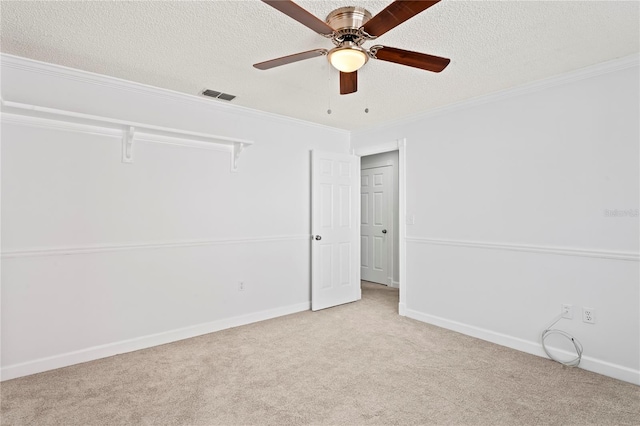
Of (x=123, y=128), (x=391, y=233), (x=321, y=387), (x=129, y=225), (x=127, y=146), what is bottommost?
(x=321, y=387)

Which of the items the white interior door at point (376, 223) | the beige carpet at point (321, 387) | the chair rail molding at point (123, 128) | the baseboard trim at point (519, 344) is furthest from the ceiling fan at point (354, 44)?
the white interior door at point (376, 223)

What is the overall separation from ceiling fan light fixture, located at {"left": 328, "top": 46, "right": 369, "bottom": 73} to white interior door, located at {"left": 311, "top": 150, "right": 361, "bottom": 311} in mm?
2336

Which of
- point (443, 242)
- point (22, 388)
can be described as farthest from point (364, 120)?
point (22, 388)

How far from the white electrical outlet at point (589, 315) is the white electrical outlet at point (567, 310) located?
87 mm

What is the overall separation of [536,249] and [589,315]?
0.62 m

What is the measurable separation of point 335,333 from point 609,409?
6.94 feet

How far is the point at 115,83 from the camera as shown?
2957 mm

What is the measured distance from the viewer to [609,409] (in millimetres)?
2162

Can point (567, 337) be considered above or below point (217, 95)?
below

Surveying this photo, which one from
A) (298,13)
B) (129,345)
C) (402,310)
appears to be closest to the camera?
(298,13)

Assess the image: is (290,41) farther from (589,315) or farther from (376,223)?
(376,223)

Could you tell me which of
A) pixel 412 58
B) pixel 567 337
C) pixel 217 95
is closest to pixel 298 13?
pixel 412 58

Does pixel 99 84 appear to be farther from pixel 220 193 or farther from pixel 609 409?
pixel 609 409

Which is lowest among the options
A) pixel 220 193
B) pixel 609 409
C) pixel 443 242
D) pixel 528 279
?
pixel 609 409
